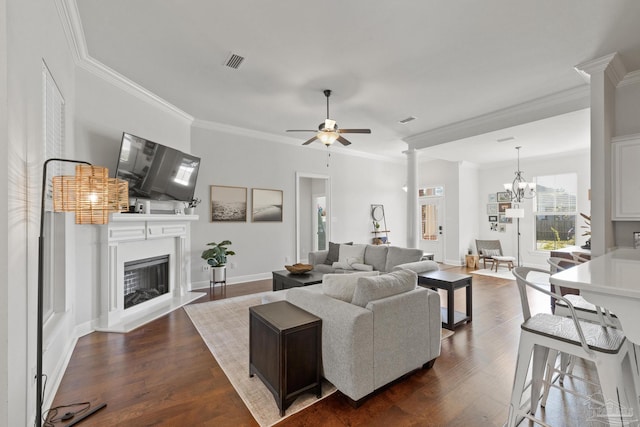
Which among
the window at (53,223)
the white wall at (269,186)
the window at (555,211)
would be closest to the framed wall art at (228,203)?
the white wall at (269,186)

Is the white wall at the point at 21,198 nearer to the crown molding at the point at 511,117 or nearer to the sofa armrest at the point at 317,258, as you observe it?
the sofa armrest at the point at 317,258

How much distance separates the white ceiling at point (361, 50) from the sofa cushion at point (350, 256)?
7.61 ft

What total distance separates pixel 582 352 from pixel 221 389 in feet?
7.52

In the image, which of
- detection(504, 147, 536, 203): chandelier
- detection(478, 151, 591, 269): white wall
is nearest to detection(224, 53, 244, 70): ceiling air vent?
detection(504, 147, 536, 203): chandelier

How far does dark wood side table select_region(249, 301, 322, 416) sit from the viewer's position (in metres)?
1.93

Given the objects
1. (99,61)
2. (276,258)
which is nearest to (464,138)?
(276,258)

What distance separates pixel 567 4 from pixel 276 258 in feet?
17.8

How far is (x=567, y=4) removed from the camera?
2.33m

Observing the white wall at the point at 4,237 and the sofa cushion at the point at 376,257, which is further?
the sofa cushion at the point at 376,257

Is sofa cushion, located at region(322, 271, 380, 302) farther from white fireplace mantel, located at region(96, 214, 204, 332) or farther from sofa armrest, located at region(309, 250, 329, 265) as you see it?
sofa armrest, located at region(309, 250, 329, 265)

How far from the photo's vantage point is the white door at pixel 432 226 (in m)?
8.29

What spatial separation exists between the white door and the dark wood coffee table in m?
5.11

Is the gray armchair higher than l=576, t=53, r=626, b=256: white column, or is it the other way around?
l=576, t=53, r=626, b=256: white column

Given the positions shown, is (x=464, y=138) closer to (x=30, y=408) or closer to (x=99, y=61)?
(x=99, y=61)
